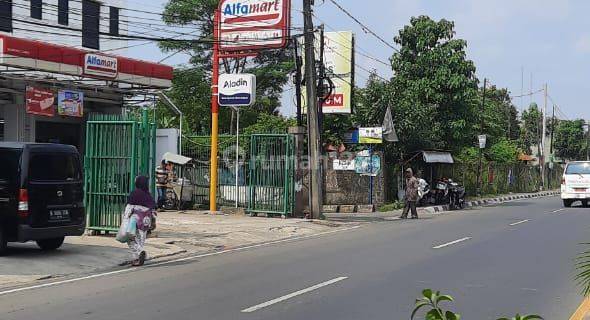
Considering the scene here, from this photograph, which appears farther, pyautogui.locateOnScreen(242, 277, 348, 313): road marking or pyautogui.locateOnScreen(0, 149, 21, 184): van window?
pyautogui.locateOnScreen(0, 149, 21, 184): van window

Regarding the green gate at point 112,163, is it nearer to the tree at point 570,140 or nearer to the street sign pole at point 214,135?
the street sign pole at point 214,135

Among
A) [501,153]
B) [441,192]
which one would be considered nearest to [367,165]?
[441,192]

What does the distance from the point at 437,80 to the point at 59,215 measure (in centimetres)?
2140

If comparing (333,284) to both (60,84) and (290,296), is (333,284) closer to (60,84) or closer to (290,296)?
(290,296)

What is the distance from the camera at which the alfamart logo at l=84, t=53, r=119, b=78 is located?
21291 millimetres

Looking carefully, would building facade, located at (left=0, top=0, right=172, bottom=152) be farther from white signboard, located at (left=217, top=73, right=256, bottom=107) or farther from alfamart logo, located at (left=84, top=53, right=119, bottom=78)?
white signboard, located at (left=217, top=73, right=256, bottom=107)

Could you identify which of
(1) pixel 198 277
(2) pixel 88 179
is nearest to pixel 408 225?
(2) pixel 88 179

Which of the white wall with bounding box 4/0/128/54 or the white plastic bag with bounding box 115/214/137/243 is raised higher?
the white wall with bounding box 4/0/128/54

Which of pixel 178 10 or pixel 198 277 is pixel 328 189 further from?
pixel 178 10

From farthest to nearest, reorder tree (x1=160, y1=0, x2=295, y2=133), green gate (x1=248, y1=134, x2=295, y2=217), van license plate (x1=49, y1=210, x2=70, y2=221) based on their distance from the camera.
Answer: tree (x1=160, y1=0, x2=295, y2=133), green gate (x1=248, y1=134, x2=295, y2=217), van license plate (x1=49, y1=210, x2=70, y2=221)

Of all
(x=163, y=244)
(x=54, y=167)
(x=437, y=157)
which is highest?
(x=437, y=157)

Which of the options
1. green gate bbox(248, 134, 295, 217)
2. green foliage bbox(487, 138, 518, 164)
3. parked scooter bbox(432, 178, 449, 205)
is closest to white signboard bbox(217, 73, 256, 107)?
green gate bbox(248, 134, 295, 217)

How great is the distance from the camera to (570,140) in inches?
2805

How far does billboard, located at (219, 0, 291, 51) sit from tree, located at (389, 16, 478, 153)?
8432mm
